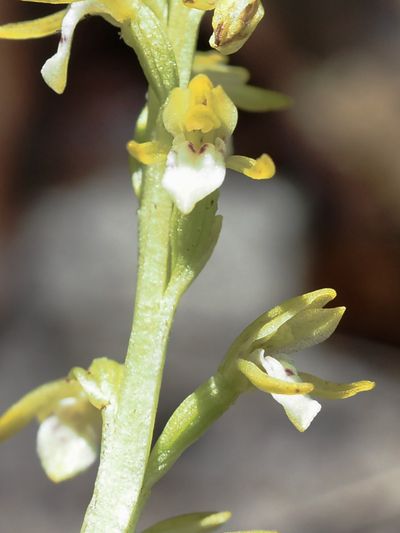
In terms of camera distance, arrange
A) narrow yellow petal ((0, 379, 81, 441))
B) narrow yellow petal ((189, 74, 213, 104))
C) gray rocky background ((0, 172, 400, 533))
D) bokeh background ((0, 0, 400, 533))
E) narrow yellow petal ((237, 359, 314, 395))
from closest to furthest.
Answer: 1. narrow yellow petal ((237, 359, 314, 395))
2. narrow yellow petal ((189, 74, 213, 104))
3. narrow yellow petal ((0, 379, 81, 441))
4. gray rocky background ((0, 172, 400, 533))
5. bokeh background ((0, 0, 400, 533))

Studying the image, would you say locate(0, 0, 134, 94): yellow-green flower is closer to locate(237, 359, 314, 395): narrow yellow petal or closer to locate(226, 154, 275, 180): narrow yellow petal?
locate(226, 154, 275, 180): narrow yellow petal

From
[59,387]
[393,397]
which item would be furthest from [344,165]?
[59,387]

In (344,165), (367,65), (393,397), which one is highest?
(367,65)

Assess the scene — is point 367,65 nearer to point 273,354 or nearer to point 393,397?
point 393,397

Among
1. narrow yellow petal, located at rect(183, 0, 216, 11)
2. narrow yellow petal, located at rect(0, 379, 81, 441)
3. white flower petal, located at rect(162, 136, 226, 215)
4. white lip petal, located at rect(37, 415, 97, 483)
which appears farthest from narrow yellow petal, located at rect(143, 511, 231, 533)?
narrow yellow petal, located at rect(183, 0, 216, 11)

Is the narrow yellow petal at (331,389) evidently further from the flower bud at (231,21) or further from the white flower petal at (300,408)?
the flower bud at (231,21)

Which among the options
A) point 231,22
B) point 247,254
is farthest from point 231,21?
point 247,254
